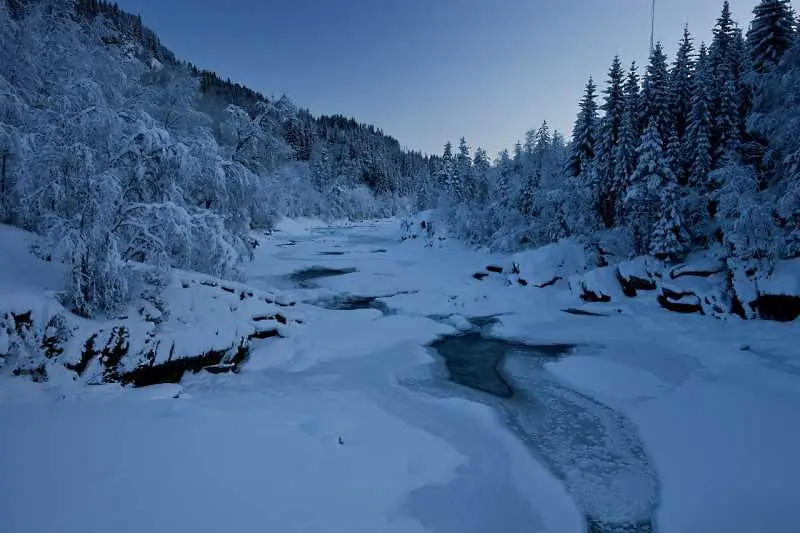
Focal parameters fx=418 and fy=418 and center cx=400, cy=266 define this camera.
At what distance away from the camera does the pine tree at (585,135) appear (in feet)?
105

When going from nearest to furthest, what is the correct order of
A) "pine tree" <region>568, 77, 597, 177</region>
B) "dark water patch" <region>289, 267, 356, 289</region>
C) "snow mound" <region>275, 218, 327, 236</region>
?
"dark water patch" <region>289, 267, 356, 289</region>, "pine tree" <region>568, 77, 597, 177</region>, "snow mound" <region>275, 218, 327, 236</region>

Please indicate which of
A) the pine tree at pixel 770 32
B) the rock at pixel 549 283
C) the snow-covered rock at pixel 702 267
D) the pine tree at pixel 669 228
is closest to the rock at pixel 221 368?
the rock at pixel 549 283

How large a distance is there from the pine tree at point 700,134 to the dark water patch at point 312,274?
22534 mm

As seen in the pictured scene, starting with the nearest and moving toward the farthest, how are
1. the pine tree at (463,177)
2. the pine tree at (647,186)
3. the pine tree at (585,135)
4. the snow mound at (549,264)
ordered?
1. the pine tree at (647,186)
2. the snow mound at (549,264)
3. the pine tree at (585,135)
4. the pine tree at (463,177)

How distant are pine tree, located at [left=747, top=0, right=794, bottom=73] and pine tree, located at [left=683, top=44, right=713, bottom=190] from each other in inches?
90.6

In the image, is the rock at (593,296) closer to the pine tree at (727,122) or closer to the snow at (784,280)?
the snow at (784,280)

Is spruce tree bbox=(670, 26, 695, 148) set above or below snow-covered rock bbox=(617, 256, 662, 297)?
above

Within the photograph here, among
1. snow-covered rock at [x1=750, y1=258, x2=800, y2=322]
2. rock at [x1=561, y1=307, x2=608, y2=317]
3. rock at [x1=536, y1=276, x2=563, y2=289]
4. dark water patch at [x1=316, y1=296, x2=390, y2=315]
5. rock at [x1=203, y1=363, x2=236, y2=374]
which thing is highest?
snow-covered rock at [x1=750, y1=258, x2=800, y2=322]

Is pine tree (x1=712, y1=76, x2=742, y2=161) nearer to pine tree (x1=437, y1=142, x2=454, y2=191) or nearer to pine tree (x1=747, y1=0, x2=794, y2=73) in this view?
pine tree (x1=747, y1=0, x2=794, y2=73)

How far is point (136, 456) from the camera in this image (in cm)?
608

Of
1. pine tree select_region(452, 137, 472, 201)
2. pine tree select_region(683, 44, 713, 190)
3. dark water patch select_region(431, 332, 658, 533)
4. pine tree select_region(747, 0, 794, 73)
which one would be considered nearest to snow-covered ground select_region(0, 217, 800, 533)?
dark water patch select_region(431, 332, 658, 533)

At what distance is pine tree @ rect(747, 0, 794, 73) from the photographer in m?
20.8

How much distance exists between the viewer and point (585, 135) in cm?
3222

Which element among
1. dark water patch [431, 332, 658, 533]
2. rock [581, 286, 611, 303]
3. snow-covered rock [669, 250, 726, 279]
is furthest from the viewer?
rock [581, 286, 611, 303]
